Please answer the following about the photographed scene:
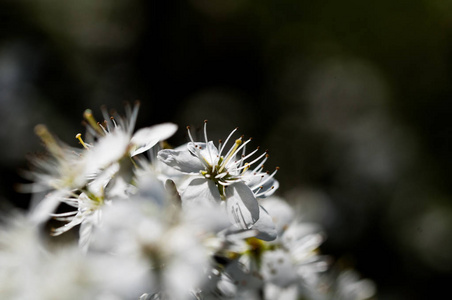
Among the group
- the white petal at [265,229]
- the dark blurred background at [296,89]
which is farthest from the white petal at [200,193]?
the dark blurred background at [296,89]

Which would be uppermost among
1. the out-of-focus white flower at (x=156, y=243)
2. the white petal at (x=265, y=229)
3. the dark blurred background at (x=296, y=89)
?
the out-of-focus white flower at (x=156, y=243)

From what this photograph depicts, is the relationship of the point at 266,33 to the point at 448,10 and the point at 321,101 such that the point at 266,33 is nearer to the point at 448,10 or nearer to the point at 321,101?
the point at 321,101

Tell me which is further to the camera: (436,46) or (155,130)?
(436,46)

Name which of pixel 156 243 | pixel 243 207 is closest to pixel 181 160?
pixel 243 207

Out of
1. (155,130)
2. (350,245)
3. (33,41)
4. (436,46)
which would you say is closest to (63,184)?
(155,130)

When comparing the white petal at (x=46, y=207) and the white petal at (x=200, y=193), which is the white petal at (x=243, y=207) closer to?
the white petal at (x=200, y=193)

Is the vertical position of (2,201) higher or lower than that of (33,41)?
lower

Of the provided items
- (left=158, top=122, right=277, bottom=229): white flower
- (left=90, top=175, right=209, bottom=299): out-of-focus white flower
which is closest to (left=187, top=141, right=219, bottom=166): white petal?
(left=158, top=122, right=277, bottom=229): white flower
